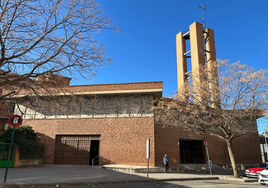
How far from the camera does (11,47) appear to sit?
8.41m

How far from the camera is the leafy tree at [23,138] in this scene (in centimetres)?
1644

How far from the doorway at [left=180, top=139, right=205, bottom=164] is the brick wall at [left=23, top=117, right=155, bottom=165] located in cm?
972

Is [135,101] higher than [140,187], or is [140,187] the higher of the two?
[135,101]

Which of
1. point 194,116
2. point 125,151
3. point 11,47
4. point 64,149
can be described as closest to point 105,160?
point 125,151

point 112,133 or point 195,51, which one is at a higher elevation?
point 195,51

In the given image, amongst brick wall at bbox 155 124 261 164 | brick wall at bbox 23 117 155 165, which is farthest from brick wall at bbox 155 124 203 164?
brick wall at bbox 23 117 155 165

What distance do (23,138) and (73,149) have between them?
4648mm

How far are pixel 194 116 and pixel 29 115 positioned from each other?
16429 mm

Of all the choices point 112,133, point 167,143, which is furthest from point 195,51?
point 112,133

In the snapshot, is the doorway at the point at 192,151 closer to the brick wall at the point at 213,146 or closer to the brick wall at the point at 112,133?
the brick wall at the point at 213,146

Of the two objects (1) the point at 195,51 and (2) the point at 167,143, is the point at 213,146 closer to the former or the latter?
(2) the point at 167,143

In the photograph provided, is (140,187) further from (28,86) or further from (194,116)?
(194,116)

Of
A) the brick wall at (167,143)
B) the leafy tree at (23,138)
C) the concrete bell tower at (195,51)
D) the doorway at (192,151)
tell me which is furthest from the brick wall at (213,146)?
the leafy tree at (23,138)

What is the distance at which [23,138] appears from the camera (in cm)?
1727
